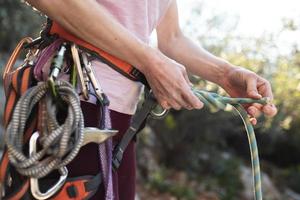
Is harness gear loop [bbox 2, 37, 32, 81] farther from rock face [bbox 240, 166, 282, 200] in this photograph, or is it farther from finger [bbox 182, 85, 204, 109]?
rock face [bbox 240, 166, 282, 200]

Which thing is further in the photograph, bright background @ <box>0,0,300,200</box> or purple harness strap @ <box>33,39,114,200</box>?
bright background @ <box>0,0,300,200</box>

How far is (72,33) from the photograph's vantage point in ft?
4.13

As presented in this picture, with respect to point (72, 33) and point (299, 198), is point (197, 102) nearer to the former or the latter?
point (72, 33)

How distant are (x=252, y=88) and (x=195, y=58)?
279mm

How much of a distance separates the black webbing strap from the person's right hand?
0.14 m

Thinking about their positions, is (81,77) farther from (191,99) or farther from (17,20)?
(17,20)

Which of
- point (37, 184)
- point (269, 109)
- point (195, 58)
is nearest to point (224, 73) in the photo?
point (195, 58)

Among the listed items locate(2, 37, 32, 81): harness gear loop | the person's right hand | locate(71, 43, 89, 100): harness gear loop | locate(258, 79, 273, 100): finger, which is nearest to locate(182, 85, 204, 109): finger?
the person's right hand

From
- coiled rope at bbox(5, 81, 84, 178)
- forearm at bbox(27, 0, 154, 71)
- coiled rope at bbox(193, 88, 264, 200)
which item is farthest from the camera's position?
coiled rope at bbox(193, 88, 264, 200)

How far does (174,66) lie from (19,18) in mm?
4880

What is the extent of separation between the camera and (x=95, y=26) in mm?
1203

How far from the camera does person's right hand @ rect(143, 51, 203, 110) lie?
47.9 inches

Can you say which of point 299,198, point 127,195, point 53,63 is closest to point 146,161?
point 299,198

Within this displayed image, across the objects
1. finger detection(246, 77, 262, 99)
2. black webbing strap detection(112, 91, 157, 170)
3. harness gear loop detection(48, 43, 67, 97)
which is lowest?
black webbing strap detection(112, 91, 157, 170)
